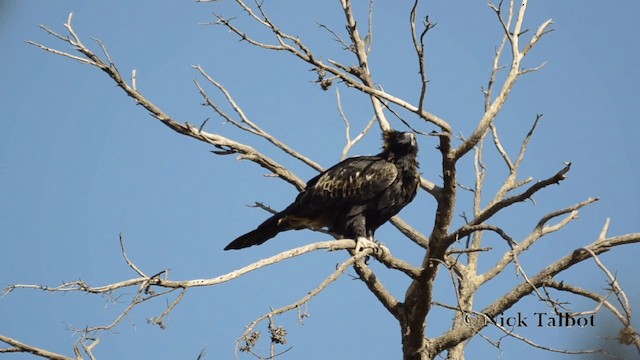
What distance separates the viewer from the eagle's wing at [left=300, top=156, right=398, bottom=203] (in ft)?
23.7

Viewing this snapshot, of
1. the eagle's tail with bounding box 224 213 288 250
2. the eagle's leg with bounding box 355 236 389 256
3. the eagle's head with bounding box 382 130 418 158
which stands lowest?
the eagle's leg with bounding box 355 236 389 256

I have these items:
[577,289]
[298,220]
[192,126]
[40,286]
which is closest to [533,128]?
[577,289]

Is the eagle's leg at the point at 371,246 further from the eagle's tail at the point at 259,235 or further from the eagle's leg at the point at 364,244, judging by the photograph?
the eagle's tail at the point at 259,235

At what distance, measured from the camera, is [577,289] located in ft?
19.8

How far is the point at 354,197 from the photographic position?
285 inches

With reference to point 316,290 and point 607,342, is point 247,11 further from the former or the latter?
point 607,342

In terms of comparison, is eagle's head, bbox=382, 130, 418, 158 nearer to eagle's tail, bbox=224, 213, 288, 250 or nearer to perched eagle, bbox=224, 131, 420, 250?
perched eagle, bbox=224, 131, 420, 250

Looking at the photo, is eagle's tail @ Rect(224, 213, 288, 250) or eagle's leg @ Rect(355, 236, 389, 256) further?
eagle's tail @ Rect(224, 213, 288, 250)

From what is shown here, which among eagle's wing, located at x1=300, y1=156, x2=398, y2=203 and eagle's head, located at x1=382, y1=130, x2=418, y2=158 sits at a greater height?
eagle's head, located at x1=382, y1=130, x2=418, y2=158

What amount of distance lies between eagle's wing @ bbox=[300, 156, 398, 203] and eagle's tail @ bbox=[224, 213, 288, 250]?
0.33 meters

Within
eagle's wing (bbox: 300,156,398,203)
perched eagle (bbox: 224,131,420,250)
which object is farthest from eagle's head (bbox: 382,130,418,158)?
eagle's wing (bbox: 300,156,398,203)

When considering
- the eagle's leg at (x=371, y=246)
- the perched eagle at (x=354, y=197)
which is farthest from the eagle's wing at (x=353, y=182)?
the eagle's leg at (x=371, y=246)

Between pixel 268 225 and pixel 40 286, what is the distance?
2738 millimetres

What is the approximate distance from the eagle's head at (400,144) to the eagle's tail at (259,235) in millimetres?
1154
